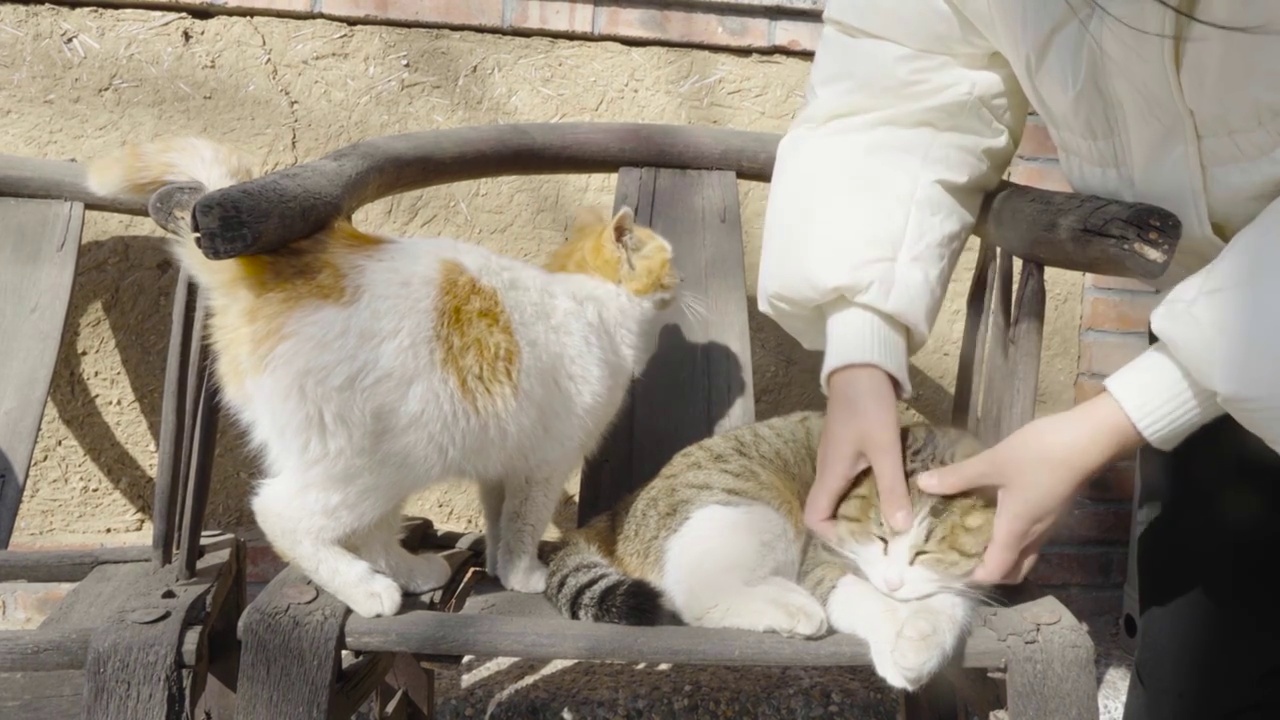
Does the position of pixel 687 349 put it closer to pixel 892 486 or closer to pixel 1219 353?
pixel 892 486

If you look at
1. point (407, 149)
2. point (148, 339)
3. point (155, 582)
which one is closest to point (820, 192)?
point (407, 149)

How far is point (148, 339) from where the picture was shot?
62.1 inches

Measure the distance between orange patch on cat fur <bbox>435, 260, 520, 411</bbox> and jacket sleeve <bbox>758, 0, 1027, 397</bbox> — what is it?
0.30 metres

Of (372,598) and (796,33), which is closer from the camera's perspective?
(372,598)

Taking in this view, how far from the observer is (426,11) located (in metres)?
1.53

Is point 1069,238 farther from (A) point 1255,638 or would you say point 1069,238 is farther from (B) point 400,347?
(B) point 400,347

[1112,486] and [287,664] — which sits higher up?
[287,664]

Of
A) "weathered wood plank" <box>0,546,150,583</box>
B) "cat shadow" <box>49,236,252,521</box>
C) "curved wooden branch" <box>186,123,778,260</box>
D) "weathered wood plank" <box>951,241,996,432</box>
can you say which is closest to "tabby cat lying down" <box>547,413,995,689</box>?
"weathered wood plank" <box>951,241,996,432</box>

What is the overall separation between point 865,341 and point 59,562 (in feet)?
3.49

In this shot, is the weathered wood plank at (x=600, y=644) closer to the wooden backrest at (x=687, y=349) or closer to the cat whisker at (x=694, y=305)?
the wooden backrest at (x=687, y=349)

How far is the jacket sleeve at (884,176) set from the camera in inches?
36.4

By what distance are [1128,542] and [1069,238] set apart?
1184mm

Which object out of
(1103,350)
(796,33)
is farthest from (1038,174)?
(796,33)

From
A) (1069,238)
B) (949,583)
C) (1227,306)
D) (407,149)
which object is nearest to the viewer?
(1227,306)
